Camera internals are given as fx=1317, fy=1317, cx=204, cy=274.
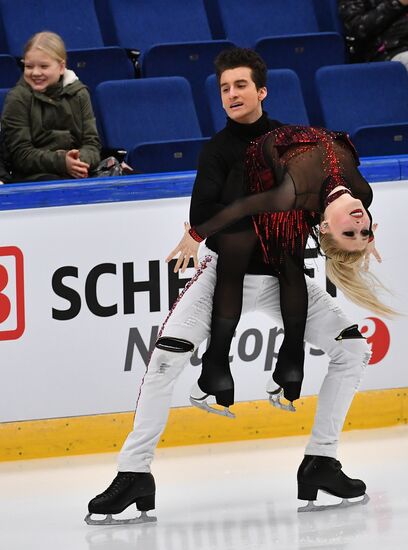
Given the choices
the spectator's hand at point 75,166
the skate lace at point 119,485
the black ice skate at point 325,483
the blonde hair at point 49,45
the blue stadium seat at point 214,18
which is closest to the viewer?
the skate lace at point 119,485

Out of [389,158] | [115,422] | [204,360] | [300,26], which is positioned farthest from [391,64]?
[204,360]

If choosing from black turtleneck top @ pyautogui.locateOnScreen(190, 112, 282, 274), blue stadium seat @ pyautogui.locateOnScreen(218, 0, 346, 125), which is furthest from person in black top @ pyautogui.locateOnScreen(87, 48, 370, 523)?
blue stadium seat @ pyautogui.locateOnScreen(218, 0, 346, 125)

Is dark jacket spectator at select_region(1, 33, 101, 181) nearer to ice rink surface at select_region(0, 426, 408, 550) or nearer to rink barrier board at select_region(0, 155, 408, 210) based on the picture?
rink barrier board at select_region(0, 155, 408, 210)

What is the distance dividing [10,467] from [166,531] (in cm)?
118

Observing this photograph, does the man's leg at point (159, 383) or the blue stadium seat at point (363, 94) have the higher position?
the blue stadium seat at point (363, 94)

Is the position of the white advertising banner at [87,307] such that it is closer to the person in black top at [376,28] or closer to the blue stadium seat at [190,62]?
the blue stadium seat at [190,62]

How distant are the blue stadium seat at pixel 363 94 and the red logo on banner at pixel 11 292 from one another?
7.89 feet

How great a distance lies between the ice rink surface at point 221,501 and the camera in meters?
4.61

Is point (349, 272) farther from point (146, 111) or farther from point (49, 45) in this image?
point (146, 111)

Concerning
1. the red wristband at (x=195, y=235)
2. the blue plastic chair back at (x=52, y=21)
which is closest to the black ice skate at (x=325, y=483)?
the red wristband at (x=195, y=235)

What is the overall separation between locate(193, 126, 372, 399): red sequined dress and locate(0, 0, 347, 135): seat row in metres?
2.81

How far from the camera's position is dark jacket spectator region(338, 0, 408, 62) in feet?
25.8

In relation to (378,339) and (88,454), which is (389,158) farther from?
(88,454)

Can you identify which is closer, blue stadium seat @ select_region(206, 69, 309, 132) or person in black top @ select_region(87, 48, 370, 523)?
person in black top @ select_region(87, 48, 370, 523)
